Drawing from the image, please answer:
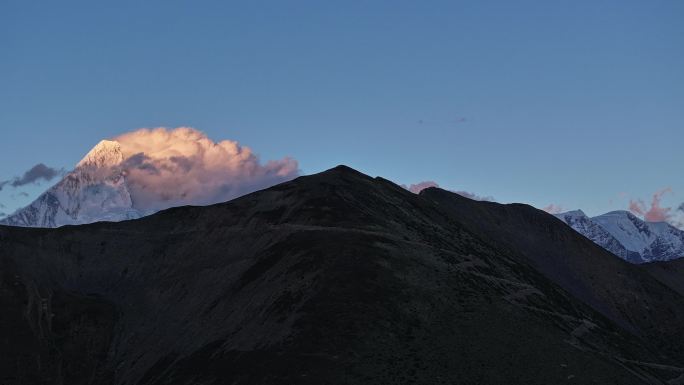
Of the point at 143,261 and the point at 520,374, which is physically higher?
the point at 143,261

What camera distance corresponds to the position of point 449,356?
3568 inches

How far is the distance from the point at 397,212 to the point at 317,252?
36.3 m

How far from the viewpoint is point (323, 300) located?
100062 mm

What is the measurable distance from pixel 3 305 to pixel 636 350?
349 ft

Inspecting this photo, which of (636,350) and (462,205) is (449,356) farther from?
(462,205)

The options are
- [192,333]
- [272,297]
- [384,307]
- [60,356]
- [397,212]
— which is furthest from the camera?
[397,212]

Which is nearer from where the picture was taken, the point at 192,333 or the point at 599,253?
the point at 192,333

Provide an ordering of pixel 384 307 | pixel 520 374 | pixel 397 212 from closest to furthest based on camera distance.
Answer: pixel 520 374, pixel 384 307, pixel 397 212

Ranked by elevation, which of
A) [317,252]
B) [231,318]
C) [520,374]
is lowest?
[520,374]

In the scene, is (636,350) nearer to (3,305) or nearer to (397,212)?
(397,212)

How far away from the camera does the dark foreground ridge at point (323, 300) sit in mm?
91938

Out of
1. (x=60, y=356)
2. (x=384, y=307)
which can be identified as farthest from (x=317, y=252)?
(x=60, y=356)

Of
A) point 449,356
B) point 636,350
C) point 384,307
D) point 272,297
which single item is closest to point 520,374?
point 449,356

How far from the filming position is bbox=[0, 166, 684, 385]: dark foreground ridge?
91938 mm
